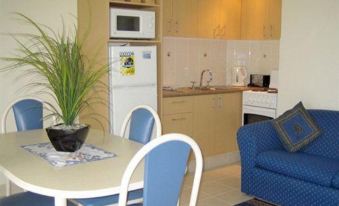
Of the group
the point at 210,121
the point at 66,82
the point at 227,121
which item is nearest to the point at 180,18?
the point at 210,121

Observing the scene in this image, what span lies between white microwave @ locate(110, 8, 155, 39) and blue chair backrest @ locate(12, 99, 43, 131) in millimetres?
1202

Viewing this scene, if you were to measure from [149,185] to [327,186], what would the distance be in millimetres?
1877

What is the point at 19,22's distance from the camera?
384cm

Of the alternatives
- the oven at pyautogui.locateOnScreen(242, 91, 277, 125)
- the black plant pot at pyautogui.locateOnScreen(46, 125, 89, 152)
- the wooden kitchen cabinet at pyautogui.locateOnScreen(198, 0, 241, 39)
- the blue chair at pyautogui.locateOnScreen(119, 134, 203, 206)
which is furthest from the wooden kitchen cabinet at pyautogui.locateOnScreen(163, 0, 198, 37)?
the blue chair at pyautogui.locateOnScreen(119, 134, 203, 206)

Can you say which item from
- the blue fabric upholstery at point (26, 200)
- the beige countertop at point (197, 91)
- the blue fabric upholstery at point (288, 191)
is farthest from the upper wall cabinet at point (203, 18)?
the blue fabric upholstery at point (26, 200)

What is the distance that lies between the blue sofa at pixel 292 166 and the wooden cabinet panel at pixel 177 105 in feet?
3.14

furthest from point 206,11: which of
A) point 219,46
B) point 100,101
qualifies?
point 100,101

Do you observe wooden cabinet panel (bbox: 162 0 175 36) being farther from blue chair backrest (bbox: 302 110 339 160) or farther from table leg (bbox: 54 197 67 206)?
table leg (bbox: 54 197 67 206)

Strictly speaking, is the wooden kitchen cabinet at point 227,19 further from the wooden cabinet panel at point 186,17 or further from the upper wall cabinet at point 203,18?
the wooden cabinet panel at point 186,17

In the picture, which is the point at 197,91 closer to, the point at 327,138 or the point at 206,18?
the point at 206,18

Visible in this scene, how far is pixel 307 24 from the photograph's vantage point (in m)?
3.93

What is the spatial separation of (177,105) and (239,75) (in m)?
1.44

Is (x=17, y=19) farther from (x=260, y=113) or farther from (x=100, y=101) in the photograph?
(x=260, y=113)

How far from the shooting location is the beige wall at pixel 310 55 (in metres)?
3.72
